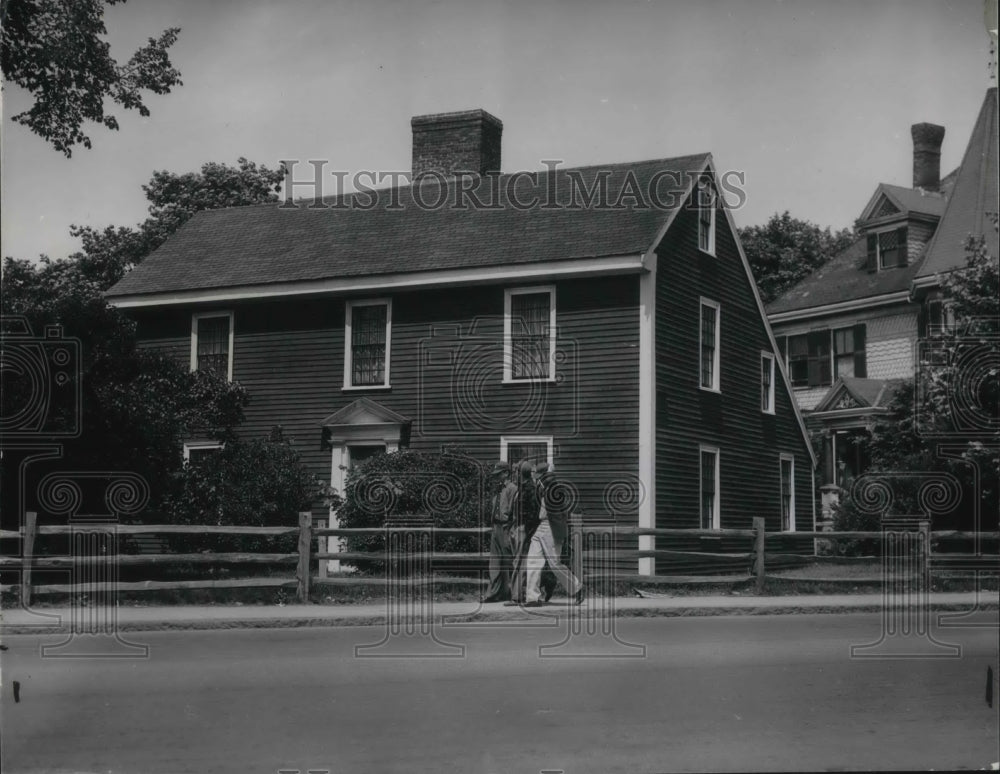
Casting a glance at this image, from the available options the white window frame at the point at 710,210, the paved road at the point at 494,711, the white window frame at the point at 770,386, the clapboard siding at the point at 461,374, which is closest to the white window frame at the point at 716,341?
the white window frame at the point at 710,210

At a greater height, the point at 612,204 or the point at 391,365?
the point at 612,204

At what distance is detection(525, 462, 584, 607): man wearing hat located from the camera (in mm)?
15203

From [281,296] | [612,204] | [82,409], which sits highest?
[612,204]

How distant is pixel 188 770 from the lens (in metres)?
6.26

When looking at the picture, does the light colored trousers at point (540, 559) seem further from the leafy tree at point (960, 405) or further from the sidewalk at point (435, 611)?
the leafy tree at point (960, 405)

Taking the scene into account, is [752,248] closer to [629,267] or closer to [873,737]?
[629,267]

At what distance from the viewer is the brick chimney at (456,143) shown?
78.0ft

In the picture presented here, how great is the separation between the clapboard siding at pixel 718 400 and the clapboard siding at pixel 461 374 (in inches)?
33.0

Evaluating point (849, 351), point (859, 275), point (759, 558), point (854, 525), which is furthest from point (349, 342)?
point (859, 275)

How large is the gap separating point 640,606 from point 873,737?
8.64 meters

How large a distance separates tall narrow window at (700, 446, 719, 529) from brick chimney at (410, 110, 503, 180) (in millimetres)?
7326

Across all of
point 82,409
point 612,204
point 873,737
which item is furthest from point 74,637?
point 612,204

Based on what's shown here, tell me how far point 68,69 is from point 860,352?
24535 mm

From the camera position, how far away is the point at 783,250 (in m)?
34.1
